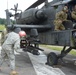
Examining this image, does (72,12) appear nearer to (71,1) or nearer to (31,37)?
(71,1)

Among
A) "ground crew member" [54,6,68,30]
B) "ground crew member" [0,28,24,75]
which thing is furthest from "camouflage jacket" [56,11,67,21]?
"ground crew member" [0,28,24,75]

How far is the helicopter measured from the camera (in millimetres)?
10665

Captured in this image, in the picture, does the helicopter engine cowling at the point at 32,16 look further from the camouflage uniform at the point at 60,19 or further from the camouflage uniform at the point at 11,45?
the camouflage uniform at the point at 11,45

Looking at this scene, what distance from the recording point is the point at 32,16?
540 inches

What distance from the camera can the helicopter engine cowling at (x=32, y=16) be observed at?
42.9 ft

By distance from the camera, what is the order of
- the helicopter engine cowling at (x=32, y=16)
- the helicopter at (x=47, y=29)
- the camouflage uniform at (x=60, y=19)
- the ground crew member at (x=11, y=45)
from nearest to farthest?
the ground crew member at (x=11, y=45) → the helicopter at (x=47, y=29) → the camouflage uniform at (x=60, y=19) → the helicopter engine cowling at (x=32, y=16)

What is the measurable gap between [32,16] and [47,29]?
5.29 ft

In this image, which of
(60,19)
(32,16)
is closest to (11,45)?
(60,19)

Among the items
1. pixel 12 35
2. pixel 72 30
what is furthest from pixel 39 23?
pixel 12 35

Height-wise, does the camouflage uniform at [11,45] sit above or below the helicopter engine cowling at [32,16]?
below

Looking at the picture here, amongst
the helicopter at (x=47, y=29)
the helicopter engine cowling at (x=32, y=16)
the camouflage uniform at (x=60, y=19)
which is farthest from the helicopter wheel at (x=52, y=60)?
the helicopter engine cowling at (x=32, y=16)

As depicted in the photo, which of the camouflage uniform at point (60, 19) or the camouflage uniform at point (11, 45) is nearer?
the camouflage uniform at point (11, 45)

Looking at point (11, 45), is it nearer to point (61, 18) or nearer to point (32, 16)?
point (61, 18)

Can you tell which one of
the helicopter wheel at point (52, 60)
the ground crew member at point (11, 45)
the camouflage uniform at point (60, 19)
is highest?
the camouflage uniform at point (60, 19)
